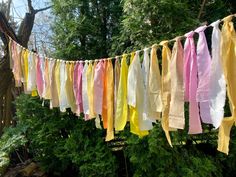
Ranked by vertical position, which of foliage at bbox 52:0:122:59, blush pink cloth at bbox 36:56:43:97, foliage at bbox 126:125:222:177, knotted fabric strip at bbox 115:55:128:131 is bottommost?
foliage at bbox 126:125:222:177

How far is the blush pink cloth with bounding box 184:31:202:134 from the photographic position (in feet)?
5.28

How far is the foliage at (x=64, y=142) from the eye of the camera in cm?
371

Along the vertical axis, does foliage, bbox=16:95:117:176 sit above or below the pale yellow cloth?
below

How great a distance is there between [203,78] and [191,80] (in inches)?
3.2

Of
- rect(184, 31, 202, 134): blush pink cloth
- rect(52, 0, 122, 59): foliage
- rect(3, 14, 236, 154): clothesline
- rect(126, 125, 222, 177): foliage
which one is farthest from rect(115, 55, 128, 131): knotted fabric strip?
rect(52, 0, 122, 59): foliage

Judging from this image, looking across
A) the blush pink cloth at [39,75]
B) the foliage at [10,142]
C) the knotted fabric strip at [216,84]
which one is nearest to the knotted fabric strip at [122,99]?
the knotted fabric strip at [216,84]

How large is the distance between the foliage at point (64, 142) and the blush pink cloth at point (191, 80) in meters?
2.14

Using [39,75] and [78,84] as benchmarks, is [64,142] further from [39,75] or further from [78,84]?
[78,84]

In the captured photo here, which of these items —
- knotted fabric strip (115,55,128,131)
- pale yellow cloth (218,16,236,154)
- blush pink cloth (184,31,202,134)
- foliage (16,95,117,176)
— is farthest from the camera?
foliage (16,95,117,176)

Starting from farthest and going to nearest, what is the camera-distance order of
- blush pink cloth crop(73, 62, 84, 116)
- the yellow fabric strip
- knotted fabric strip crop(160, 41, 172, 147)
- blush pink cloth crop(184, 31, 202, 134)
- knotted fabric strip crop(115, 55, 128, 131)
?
blush pink cloth crop(73, 62, 84, 116) → the yellow fabric strip → knotted fabric strip crop(115, 55, 128, 131) → knotted fabric strip crop(160, 41, 172, 147) → blush pink cloth crop(184, 31, 202, 134)

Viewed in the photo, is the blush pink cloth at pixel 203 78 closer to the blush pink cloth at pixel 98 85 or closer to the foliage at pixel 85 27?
the blush pink cloth at pixel 98 85

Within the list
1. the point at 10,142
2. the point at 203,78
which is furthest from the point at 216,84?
the point at 10,142

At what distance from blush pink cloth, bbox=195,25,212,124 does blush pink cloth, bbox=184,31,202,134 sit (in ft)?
0.13

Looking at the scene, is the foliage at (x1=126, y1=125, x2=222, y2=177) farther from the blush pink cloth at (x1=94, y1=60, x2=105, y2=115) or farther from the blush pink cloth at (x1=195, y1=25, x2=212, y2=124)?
the blush pink cloth at (x1=195, y1=25, x2=212, y2=124)
